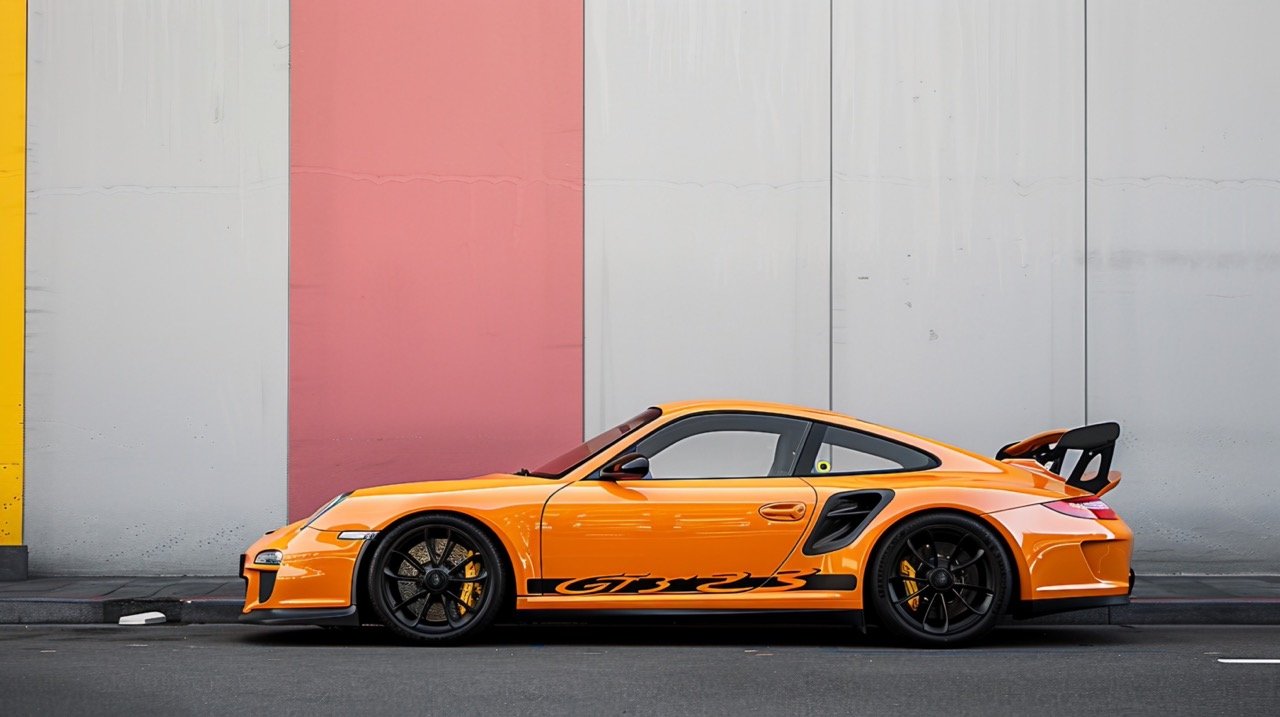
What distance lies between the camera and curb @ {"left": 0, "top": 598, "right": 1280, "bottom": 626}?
8.40 m

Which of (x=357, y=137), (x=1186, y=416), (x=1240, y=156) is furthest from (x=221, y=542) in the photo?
(x=1240, y=156)

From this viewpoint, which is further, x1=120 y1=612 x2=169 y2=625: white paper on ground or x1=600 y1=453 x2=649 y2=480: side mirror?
x1=120 y1=612 x2=169 y2=625: white paper on ground

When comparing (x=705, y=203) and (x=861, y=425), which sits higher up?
(x=705, y=203)

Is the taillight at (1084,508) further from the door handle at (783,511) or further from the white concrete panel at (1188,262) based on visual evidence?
the white concrete panel at (1188,262)

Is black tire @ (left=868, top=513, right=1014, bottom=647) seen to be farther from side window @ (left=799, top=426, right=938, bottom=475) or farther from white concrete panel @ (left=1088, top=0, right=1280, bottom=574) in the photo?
white concrete panel @ (left=1088, top=0, right=1280, bottom=574)

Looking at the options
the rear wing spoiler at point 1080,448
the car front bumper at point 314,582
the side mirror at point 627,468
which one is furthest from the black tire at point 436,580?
the rear wing spoiler at point 1080,448

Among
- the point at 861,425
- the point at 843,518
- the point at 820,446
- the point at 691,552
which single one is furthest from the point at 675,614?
the point at 861,425

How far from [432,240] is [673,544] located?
15.0 feet

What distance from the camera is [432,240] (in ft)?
35.0

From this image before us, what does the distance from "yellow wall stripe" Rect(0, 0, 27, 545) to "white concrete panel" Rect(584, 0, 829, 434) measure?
4.22 metres

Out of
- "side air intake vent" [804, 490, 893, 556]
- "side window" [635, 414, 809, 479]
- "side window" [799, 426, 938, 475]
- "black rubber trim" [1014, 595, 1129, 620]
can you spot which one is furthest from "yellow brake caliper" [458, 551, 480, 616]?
"black rubber trim" [1014, 595, 1129, 620]

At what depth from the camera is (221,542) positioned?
1045 cm

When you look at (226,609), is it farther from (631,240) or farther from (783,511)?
(631,240)

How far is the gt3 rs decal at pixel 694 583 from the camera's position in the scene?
22.3ft
